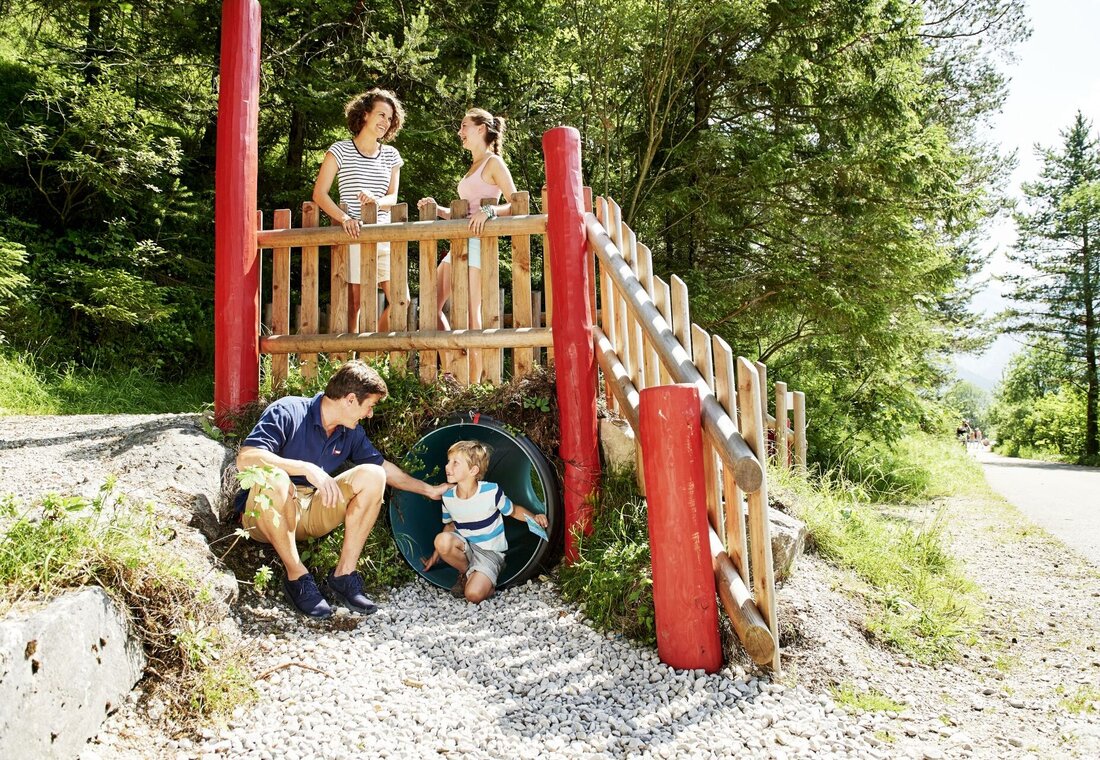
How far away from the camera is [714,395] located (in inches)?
123

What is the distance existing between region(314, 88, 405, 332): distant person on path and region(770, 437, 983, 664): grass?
3.04 m

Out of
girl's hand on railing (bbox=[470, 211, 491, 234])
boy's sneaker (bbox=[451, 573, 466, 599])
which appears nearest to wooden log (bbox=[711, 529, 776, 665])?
boy's sneaker (bbox=[451, 573, 466, 599])

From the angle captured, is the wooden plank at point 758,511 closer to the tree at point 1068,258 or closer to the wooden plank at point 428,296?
the wooden plank at point 428,296

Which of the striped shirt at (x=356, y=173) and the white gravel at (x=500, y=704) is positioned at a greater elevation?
the striped shirt at (x=356, y=173)

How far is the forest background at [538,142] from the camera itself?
28.2 ft

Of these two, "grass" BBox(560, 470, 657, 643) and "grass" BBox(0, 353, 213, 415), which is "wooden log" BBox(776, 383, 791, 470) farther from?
"grass" BBox(0, 353, 213, 415)

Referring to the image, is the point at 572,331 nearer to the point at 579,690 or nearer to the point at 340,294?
the point at 340,294

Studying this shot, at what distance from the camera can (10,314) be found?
8117 mm

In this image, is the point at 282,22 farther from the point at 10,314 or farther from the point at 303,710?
the point at 303,710

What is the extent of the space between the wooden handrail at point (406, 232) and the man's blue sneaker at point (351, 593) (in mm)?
2127

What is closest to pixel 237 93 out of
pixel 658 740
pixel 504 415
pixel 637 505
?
pixel 504 415

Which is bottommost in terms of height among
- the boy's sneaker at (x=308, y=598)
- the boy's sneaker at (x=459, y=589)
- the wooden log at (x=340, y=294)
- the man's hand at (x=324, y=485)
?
the boy's sneaker at (x=459, y=589)

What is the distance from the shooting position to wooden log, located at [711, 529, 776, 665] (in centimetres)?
283

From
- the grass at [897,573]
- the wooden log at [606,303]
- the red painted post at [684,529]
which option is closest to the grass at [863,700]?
the red painted post at [684,529]
